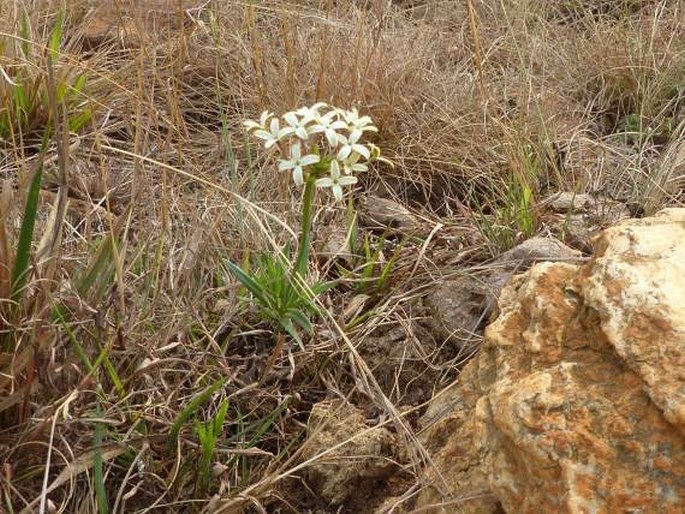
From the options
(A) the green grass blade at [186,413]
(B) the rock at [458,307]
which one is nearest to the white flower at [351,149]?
(A) the green grass blade at [186,413]

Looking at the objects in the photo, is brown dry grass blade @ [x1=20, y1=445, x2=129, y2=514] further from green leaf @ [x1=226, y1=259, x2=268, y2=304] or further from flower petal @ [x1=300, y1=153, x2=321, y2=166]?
flower petal @ [x1=300, y1=153, x2=321, y2=166]

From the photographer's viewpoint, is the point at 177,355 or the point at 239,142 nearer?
the point at 177,355

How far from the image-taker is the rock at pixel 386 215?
285cm

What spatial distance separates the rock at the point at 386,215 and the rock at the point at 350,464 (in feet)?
2.92

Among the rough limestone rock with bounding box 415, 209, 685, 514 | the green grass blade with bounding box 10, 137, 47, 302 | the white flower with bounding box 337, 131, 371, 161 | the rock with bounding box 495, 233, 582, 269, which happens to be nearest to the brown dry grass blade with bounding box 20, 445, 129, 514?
the green grass blade with bounding box 10, 137, 47, 302

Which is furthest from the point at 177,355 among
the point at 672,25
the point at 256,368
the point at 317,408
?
the point at 672,25

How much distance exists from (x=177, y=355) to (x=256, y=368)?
18 centimetres

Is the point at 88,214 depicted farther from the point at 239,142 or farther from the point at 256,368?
the point at 239,142

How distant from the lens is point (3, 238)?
1876mm

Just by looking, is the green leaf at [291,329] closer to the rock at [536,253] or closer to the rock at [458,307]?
the rock at [458,307]

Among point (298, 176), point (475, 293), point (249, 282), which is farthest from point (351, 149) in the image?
point (475, 293)

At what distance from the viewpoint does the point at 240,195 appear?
8.57 ft

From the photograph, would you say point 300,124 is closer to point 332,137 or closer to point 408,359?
point 332,137

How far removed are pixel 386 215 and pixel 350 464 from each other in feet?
3.51
